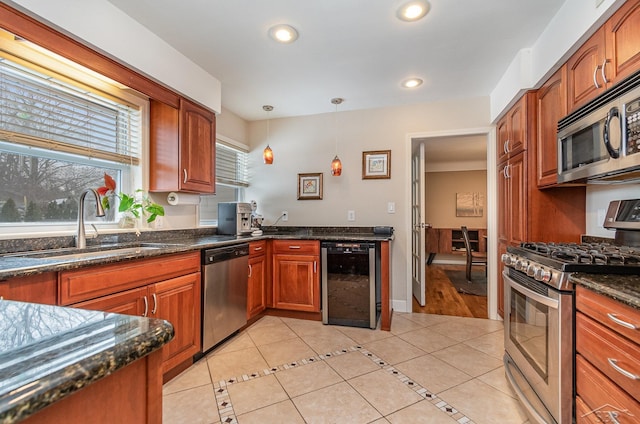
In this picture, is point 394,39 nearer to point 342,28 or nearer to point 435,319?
point 342,28

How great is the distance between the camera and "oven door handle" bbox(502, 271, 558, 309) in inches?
51.6

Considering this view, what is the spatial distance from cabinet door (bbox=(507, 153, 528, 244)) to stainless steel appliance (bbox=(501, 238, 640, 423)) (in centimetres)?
71

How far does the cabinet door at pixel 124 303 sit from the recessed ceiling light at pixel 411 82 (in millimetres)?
2729

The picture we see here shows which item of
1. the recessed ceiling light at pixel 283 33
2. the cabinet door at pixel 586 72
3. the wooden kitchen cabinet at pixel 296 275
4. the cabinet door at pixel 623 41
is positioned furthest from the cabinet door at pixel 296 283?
the cabinet door at pixel 623 41

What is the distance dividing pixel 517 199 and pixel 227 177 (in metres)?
3.02

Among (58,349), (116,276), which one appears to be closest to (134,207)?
(116,276)

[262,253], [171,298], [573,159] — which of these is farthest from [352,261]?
[573,159]

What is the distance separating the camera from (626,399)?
0.97m

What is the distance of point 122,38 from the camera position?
1.87 meters

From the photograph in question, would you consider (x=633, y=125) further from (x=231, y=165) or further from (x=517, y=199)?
(x=231, y=165)

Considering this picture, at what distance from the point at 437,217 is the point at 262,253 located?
4892mm

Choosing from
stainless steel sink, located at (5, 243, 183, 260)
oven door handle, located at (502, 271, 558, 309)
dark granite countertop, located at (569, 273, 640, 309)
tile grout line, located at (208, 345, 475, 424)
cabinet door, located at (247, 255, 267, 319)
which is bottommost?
tile grout line, located at (208, 345, 475, 424)

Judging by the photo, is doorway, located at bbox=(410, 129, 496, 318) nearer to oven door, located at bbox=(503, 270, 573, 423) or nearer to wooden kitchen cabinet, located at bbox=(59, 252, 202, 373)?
oven door, located at bbox=(503, 270, 573, 423)

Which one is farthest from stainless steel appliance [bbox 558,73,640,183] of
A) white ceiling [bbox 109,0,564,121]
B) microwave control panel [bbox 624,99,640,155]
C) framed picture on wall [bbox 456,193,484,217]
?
framed picture on wall [bbox 456,193,484,217]
